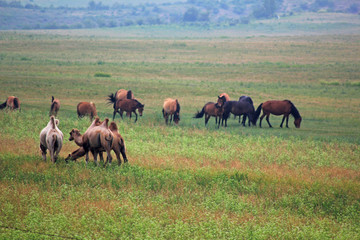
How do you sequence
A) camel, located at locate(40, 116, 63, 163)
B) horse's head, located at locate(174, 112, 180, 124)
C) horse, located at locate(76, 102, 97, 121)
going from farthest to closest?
horse's head, located at locate(174, 112, 180, 124) < horse, located at locate(76, 102, 97, 121) < camel, located at locate(40, 116, 63, 163)

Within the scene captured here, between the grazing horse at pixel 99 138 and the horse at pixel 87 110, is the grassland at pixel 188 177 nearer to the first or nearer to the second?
the horse at pixel 87 110

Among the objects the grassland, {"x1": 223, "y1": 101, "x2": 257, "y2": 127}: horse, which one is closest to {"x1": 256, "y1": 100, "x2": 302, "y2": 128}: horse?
{"x1": 223, "y1": 101, "x2": 257, "y2": 127}: horse

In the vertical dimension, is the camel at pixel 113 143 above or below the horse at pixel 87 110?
above

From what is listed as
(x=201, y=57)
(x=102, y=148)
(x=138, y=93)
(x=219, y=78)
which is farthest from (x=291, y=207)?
(x=201, y=57)

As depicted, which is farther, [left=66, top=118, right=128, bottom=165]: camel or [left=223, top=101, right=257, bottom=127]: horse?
[left=223, top=101, right=257, bottom=127]: horse

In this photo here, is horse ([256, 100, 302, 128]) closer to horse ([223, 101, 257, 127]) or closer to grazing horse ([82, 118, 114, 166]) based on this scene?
horse ([223, 101, 257, 127])

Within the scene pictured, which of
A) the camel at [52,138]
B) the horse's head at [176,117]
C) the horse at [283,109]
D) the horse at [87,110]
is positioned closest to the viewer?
the camel at [52,138]

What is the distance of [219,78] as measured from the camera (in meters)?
47.9

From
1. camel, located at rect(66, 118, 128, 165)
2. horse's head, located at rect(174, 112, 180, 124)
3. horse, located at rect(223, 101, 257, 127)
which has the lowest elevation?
horse's head, located at rect(174, 112, 180, 124)

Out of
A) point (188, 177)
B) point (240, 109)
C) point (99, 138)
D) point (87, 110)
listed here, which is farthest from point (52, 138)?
point (240, 109)

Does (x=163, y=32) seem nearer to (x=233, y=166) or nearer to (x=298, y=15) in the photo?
(x=298, y=15)

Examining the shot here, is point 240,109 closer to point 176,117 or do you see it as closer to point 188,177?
point 176,117

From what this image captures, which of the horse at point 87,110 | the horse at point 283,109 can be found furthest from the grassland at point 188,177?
the horse at point 283,109

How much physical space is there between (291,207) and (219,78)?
122 feet
